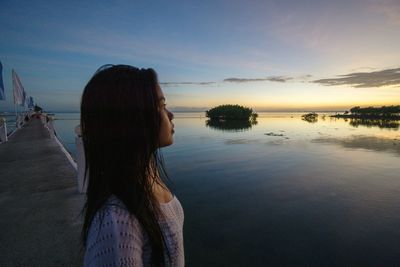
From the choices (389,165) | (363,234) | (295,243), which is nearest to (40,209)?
(295,243)

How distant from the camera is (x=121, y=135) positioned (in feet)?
4.39

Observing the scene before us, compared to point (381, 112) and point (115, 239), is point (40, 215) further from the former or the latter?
point (381, 112)

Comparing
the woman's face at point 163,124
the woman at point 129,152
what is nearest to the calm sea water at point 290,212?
the woman at point 129,152

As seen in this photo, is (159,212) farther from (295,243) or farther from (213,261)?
(295,243)

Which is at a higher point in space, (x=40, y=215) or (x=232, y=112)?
(x=232, y=112)

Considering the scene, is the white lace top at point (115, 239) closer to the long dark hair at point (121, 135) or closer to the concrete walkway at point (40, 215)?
the long dark hair at point (121, 135)

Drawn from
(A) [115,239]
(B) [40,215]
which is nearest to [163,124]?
(A) [115,239]

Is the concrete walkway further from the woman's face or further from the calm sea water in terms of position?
the woman's face

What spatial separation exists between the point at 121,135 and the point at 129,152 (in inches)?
4.2

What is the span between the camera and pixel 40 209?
5.62 meters

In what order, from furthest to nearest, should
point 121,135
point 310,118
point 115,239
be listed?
point 310,118, point 121,135, point 115,239

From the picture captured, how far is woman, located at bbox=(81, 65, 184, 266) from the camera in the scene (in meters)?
1.24

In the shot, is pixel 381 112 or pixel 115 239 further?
pixel 381 112

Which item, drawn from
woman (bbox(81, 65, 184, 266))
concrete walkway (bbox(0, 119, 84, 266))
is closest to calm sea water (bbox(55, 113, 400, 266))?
concrete walkway (bbox(0, 119, 84, 266))
